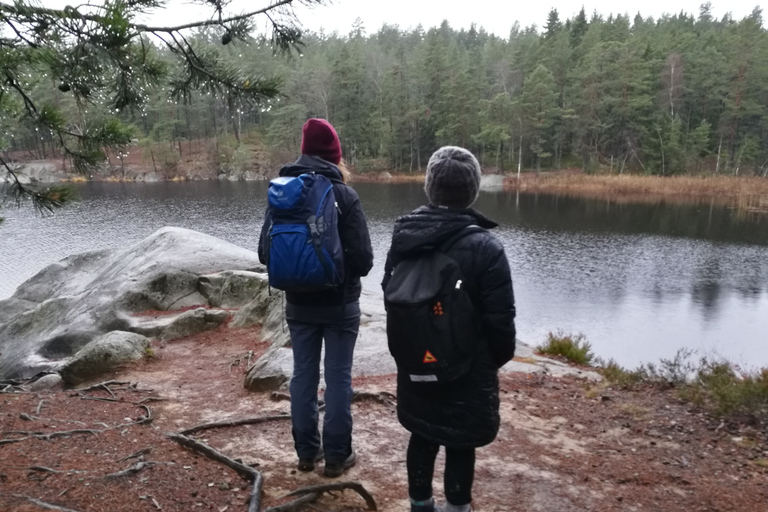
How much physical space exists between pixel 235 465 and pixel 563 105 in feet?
170

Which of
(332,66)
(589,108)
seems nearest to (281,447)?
(589,108)

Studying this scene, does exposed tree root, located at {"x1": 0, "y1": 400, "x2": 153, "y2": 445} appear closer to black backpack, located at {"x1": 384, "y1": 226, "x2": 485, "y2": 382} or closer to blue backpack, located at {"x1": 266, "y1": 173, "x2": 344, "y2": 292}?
blue backpack, located at {"x1": 266, "y1": 173, "x2": 344, "y2": 292}

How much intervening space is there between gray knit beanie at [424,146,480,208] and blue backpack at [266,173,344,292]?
647 millimetres

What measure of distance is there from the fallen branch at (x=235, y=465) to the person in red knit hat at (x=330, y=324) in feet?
0.93

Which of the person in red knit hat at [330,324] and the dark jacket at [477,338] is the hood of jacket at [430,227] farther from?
the person in red knit hat at [330,324]

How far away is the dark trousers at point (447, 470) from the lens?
2287mm

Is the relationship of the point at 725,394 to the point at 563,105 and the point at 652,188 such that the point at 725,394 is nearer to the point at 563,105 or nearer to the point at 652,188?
the point at 652,188

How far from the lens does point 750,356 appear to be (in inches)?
455

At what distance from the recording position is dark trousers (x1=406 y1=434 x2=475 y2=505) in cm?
229

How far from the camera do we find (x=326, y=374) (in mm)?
2939

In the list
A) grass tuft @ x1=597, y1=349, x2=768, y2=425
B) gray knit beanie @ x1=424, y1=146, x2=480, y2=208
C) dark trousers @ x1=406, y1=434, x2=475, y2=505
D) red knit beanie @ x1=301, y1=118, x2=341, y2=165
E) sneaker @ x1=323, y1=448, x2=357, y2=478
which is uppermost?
red knit beanie @ x1=301, y1=118, x2=341, y2=165

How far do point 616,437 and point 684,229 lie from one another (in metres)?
23.8

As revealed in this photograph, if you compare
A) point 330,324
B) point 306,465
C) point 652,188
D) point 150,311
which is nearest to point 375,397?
point 306,465

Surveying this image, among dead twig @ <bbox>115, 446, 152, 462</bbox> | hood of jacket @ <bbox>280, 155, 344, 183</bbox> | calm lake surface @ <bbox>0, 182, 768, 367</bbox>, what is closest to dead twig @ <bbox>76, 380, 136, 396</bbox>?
calm lake surface @ <bbox>0, 182, 768, 367</bbox>
